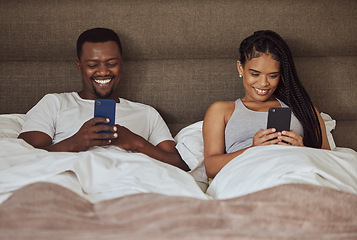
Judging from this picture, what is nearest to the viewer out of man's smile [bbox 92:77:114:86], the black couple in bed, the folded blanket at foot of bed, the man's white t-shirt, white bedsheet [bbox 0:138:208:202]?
the folded blanket at foot of bed

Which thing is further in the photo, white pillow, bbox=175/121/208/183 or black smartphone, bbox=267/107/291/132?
white pillow, bbox=175/121/208/183

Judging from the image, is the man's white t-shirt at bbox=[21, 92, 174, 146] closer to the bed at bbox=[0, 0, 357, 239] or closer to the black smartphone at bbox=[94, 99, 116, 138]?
the bed at bbox=[0, 0, 357, 239]

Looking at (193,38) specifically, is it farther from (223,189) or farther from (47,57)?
(223,189)

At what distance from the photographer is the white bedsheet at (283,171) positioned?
1029mm

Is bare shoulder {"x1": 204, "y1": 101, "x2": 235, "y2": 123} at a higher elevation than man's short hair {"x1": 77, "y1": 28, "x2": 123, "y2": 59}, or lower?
lower

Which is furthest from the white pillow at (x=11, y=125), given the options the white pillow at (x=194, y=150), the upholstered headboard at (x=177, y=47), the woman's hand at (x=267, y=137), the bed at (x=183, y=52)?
the woman's hand at (x=267, y=137)

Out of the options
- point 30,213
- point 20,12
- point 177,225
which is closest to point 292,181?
point 177,225

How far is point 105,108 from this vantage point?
4.50 ft

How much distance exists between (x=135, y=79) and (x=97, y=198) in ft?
3.14

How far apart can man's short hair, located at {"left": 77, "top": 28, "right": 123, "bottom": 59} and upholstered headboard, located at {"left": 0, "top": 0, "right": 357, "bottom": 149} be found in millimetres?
116

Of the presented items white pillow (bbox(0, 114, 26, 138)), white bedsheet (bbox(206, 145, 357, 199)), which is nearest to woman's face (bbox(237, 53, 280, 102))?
white bedsheet (bbox(206, 145, 357, 199))

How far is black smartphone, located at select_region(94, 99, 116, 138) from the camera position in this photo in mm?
1356

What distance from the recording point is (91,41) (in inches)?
66.9

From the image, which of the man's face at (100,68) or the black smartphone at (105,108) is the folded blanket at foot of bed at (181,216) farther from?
the man's face at (100,68)
